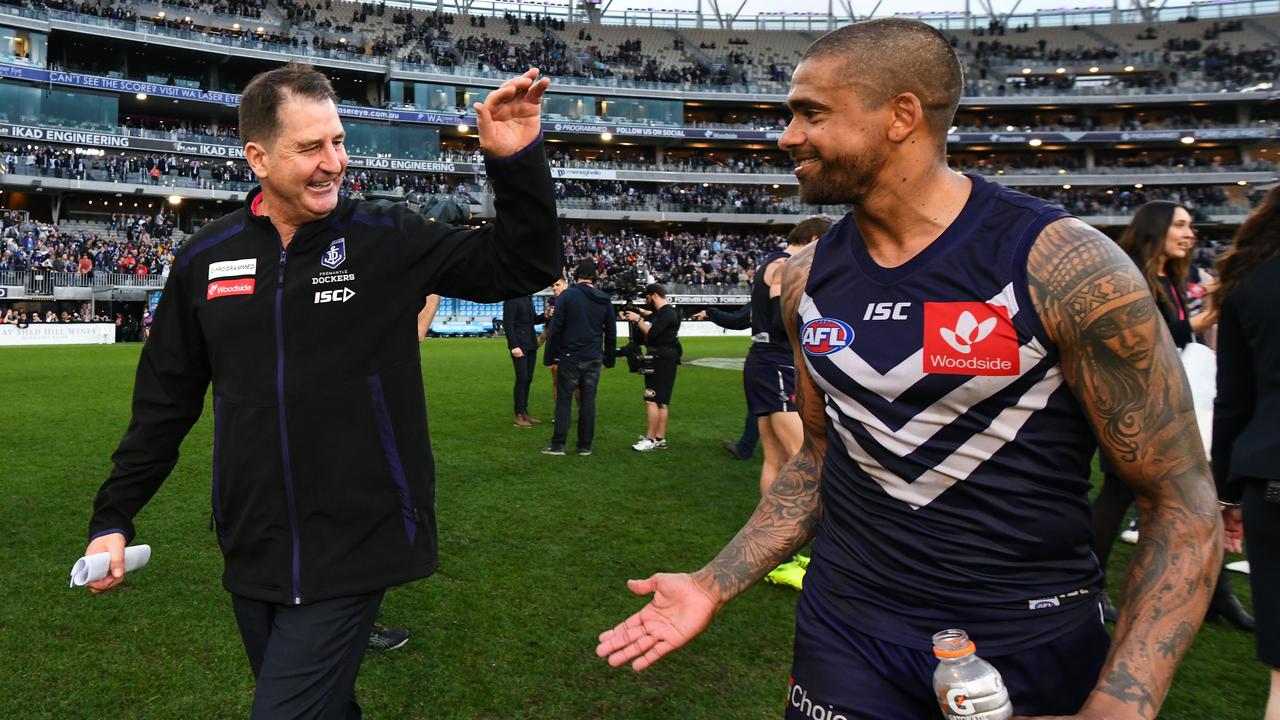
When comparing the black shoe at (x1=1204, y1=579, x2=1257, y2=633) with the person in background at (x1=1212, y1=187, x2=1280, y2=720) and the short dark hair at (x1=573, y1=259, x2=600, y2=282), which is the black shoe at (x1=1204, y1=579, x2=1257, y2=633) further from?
the short dark hair at (x1=573, y1=259, x2=600, y2=282)

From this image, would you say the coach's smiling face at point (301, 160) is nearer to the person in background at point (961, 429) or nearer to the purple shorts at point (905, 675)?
the person in background at point (961, 429)

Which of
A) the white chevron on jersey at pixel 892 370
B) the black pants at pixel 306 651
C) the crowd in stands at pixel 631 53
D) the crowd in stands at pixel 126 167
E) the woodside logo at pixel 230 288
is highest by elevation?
the crowd in stands at pixel 631 53

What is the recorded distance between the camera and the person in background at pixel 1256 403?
7.70ft

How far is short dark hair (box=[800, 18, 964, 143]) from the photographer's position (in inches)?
76.9

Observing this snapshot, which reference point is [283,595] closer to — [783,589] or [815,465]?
[815,465]

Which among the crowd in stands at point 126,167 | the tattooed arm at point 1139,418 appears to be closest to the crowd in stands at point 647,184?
the crowd in stands at point 126,167

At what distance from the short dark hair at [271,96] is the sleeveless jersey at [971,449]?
1.67m

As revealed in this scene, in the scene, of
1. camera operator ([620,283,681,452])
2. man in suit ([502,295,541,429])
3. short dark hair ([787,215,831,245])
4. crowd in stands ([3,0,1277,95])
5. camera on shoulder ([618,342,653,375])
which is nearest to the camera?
short dark hair ([787,215,831,245])

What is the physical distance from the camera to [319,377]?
2.26m

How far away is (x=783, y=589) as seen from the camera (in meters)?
5.25

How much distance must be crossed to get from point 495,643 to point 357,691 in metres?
0.77

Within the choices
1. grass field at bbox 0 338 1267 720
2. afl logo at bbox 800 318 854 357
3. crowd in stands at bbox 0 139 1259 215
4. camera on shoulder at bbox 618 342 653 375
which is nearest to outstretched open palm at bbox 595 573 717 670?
afl logo at bbox 800 318 854 357

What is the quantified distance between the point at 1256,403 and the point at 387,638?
3.84 metres

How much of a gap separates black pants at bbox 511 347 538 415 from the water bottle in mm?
9861
